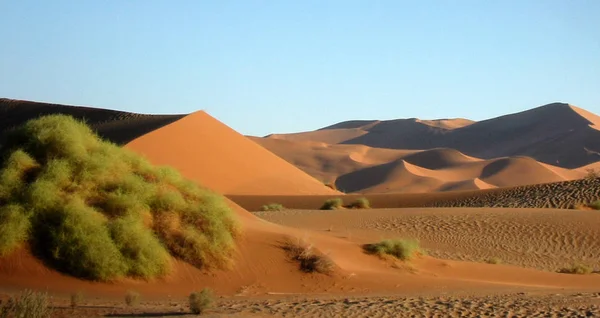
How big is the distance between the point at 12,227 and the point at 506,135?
398 ft

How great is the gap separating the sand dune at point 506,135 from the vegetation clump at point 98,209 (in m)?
90.1

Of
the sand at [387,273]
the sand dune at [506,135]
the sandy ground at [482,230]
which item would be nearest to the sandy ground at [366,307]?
the sand at [387,273]

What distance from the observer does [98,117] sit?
48.8 m

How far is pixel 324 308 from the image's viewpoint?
A: 11.6 metres

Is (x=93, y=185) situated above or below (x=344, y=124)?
below

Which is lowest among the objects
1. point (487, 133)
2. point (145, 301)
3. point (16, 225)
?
point (145, 301)

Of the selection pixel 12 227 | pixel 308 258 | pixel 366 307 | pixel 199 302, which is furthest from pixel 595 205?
pixel 199 302

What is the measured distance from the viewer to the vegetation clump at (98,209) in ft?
44.5

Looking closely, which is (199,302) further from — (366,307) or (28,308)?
(366,307)

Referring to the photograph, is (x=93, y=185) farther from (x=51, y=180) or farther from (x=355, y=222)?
(x=355, y=222)

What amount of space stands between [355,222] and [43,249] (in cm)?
1599

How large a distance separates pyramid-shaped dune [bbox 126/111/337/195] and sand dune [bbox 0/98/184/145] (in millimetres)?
1317

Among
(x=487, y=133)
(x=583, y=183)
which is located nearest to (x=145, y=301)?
(x=583, y=183)

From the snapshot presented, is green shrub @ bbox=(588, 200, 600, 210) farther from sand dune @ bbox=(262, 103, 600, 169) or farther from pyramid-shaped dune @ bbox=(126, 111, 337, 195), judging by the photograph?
sand dune @ bbox=(262, 103, 600, 169)
